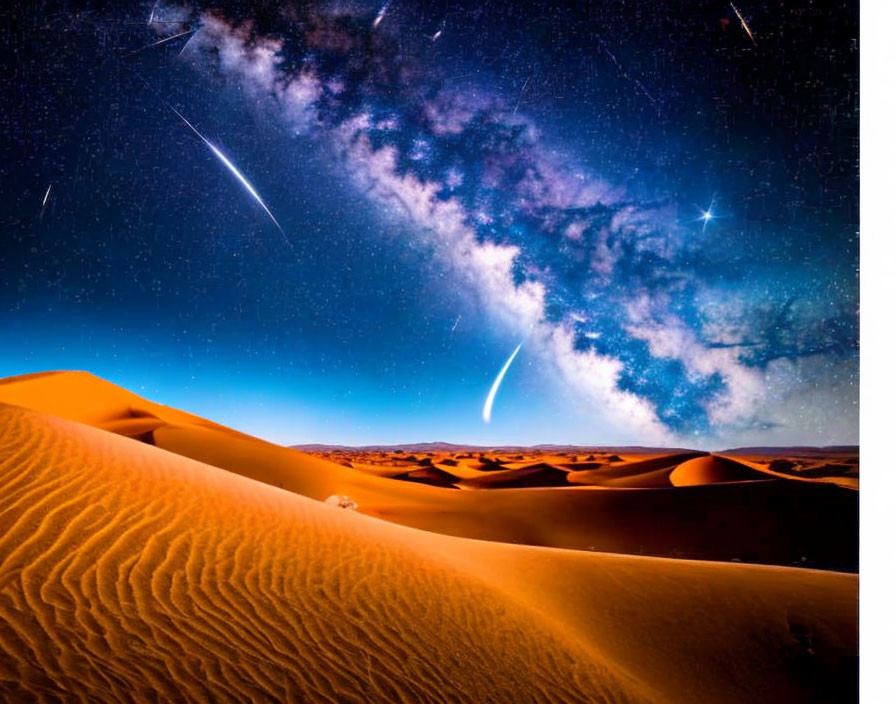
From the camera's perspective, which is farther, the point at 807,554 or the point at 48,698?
the point at 807,554

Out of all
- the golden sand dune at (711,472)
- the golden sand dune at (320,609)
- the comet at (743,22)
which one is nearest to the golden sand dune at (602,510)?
the golden sand dune at (711,472)

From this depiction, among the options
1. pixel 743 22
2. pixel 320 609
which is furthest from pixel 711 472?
pixel 320 609

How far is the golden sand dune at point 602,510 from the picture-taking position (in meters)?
14.1

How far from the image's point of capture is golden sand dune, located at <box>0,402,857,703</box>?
3.12 metres

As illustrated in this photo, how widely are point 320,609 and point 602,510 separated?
49.1 ft

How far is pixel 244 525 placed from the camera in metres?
5.63

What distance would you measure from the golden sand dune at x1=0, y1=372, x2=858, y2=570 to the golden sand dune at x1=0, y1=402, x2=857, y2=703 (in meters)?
7.45

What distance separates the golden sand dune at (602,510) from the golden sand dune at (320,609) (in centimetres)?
745

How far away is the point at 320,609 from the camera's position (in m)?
4.13

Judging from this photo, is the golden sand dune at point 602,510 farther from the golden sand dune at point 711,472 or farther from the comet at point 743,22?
the comet at point 743,22

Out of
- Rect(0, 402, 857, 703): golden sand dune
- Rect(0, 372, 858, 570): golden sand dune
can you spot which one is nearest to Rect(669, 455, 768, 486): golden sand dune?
Rect(0, 372, 858, 570): golden sand dune
